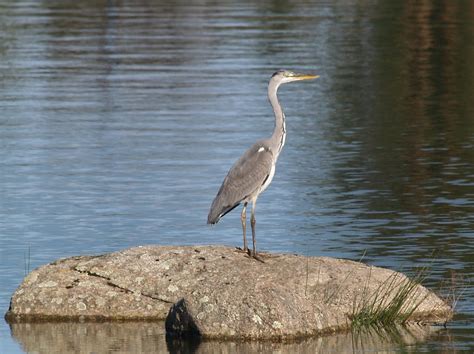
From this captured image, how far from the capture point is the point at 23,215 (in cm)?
2284

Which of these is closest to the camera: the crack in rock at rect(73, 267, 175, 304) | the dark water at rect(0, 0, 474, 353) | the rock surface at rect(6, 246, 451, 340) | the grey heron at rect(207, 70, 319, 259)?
the rock surface at rect(6, 246, 451, 340)

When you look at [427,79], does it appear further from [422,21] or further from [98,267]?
[98,267]

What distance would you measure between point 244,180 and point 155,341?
2.48 metres

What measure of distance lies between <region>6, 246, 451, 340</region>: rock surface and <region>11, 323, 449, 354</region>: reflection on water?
189 millimetres

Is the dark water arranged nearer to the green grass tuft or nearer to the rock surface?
the rock surface

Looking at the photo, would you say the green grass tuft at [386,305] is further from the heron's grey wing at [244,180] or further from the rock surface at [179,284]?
the heron's grey wing at [244,180]

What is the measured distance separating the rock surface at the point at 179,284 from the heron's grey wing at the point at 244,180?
1.89 feet

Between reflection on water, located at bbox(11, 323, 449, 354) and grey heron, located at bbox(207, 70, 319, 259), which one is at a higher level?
grey heron, located at bbox(207, 70, 319, 259)

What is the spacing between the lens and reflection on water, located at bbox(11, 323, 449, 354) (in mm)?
14938

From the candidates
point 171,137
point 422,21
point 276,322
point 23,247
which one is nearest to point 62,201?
point 23,247

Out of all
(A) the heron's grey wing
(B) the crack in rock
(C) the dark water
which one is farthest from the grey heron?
(C) the dark water

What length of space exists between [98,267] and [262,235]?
5323 mm

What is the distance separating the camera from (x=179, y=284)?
15992 mm

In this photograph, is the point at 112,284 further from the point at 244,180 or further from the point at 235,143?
the point at 235,143
